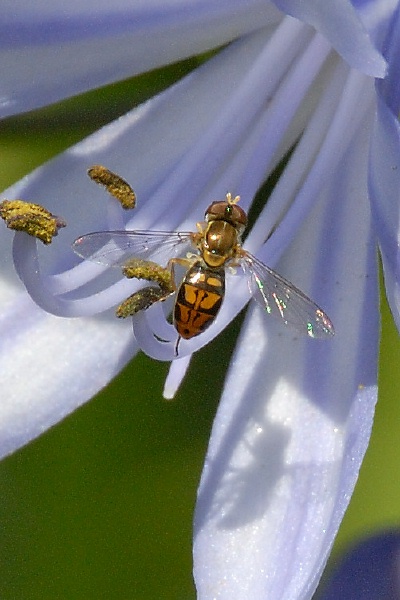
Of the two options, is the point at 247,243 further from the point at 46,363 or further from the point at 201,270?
the point at 46,363

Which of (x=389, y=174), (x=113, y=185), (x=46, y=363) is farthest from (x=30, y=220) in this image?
(x=389, y=174)

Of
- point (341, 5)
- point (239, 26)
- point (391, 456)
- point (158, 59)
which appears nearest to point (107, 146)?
point (158, 59)

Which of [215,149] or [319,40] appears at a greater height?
[319,40]

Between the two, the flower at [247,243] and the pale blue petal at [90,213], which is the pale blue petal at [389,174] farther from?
the pale blue petal at [90,213]

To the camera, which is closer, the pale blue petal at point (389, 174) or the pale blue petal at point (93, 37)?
the pale blue petal at point (389, 174)

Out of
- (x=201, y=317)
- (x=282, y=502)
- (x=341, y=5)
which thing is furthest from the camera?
(x=282, y=502)

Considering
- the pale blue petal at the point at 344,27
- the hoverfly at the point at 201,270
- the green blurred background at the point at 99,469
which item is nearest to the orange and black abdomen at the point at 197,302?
the hoverfly at the point at 201,270

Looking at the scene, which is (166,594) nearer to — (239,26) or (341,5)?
(239,26)
